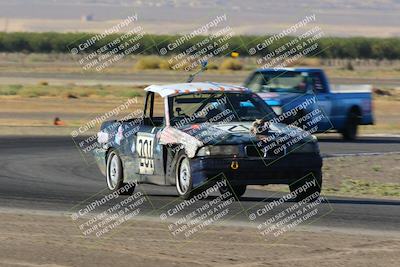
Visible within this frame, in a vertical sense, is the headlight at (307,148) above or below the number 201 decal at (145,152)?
below

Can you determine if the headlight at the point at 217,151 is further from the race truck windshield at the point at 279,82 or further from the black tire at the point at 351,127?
the black tire at the point at 351,127

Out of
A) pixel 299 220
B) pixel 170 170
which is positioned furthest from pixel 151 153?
pixel 299 220

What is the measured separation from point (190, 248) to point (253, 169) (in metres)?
3.54

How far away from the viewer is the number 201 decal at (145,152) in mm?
15180

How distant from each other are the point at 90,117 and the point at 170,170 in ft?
78.0

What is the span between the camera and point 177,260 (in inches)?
386

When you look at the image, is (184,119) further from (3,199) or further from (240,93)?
(3,199)

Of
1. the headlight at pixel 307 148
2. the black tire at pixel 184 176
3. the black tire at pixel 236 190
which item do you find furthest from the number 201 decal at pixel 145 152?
the headlight at pixel 307 148

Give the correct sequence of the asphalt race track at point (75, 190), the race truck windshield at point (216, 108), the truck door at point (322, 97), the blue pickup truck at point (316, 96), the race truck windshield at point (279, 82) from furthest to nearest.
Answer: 1. the truck door at point (322, 97)
2. the race truck windshield at point (279, 82)
3. the blue pickup truck at point (316, 96)
4. the race truck windshield at point (216, 108)
5. the asphalt race track at point (75, 190)

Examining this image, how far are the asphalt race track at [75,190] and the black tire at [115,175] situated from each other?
21cm

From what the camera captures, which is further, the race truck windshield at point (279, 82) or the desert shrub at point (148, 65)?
the desert shrub at point (148, 65)

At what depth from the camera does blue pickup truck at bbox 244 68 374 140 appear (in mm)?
25812

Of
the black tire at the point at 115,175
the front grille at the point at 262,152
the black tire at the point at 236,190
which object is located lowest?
the black tire at the point at 236,190

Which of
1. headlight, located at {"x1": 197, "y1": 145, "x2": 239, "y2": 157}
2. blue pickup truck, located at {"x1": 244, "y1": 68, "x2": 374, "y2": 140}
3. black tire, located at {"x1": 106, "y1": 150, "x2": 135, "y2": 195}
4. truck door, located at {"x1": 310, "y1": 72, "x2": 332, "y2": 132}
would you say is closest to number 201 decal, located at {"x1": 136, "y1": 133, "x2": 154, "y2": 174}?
black tire, located at {"x1": 106, "y1": 150, "x2": 135, "y2": 195}
